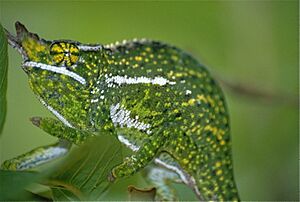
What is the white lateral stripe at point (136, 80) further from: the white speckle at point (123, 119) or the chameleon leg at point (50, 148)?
the chameleon leg at point (50, 148)

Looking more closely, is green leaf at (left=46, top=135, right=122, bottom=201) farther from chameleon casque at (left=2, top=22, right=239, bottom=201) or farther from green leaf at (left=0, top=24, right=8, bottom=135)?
green leaf at (left=0, top=24, right=8, bottom=135)

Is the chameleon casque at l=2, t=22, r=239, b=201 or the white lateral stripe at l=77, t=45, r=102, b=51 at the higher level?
the white lateral stripe at l=77, t=45, r=102, b=51

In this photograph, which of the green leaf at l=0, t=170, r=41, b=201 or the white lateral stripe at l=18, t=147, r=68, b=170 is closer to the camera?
the green leaf at l=0, t=170, r=41, b=201

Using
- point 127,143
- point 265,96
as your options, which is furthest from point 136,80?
point 265,96

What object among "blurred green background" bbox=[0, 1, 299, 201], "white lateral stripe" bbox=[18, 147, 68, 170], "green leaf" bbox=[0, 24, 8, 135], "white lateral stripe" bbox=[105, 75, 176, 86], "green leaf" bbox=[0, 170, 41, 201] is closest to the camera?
"green leaf" bbox=[0, 170, 41, 201]

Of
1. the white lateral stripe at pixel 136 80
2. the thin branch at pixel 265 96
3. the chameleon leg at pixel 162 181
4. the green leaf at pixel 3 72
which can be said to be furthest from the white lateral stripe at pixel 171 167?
the thin branch at pixel 265 96

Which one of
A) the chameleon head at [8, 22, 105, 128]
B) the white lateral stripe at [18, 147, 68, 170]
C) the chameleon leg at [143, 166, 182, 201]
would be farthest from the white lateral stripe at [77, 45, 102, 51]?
the chameleon leg at [143, 166, 182, 201]

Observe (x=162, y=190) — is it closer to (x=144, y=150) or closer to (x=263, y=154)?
(x=144, y=150)
